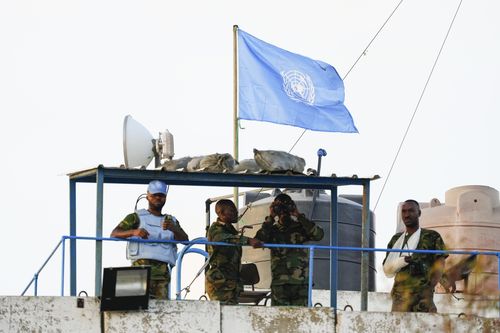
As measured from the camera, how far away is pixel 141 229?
23.3 m

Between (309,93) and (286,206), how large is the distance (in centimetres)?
451

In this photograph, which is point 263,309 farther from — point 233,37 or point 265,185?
point 233,37

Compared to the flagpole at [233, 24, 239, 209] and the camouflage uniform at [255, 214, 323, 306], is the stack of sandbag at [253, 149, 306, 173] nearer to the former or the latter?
the camouflage uniform at [255, 214, 323, 306]

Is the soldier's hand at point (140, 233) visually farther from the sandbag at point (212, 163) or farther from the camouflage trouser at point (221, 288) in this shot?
the sandbag at point (212, 163)

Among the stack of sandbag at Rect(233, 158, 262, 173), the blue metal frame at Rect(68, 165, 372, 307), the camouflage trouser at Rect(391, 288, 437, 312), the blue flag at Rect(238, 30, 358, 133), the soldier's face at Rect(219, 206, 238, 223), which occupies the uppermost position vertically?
the blue flag at Rect(238, 30, 358, 133)

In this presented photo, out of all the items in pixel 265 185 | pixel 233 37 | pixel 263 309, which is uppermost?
pixel 233 37

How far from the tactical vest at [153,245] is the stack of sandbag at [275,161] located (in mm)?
1402

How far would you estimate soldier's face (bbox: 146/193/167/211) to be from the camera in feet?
77.0

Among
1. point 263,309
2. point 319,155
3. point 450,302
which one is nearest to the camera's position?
point 263,309

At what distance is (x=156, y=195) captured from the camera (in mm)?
23453

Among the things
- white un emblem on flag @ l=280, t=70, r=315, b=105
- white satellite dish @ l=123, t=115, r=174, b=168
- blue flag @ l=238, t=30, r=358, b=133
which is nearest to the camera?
white satellite dish @ l=123, t=115, r=174, b=168

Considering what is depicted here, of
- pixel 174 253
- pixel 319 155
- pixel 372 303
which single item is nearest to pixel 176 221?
pixel 174 253

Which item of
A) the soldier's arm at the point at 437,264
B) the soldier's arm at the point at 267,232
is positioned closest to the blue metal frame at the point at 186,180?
the soldier's arm at the point at 267,232

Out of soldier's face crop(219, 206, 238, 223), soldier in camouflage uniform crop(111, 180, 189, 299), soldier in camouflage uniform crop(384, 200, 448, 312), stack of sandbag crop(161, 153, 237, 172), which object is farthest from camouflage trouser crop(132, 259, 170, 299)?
soldier in camouflage uniform crop(384, 200, 448, 312)
